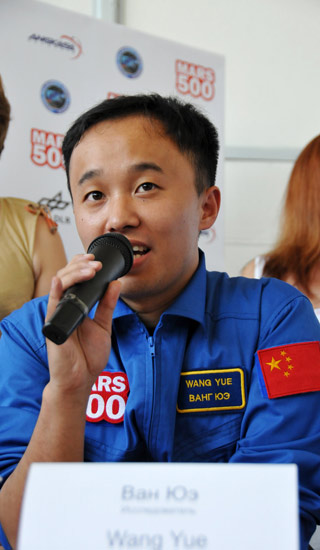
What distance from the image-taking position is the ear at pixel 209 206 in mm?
1137

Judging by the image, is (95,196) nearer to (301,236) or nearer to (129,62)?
(301,236)

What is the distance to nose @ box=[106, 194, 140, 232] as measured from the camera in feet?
2.91

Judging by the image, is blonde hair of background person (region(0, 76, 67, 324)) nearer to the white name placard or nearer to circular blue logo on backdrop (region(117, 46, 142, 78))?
circular blue logo on backdrop (region(117, 46, 142, 78))

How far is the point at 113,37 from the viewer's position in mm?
2383

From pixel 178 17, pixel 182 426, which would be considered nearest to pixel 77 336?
pixel 182 426

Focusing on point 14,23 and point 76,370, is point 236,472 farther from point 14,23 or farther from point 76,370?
point 14,23

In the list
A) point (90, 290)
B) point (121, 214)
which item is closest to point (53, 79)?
point (121, 214)

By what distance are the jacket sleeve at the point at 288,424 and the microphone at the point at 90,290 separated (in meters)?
0.29

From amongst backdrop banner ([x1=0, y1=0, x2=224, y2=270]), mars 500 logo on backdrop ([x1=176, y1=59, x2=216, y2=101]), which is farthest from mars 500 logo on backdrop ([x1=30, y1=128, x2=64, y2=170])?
mars 500 logo on backdrop ([x1=176, y1=59, x2=216, y2=101])

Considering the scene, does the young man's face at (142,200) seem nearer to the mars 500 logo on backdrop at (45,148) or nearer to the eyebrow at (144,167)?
the eyebrow at (144,167)

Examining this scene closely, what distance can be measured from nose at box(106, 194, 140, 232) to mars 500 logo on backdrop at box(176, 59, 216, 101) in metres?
1.78

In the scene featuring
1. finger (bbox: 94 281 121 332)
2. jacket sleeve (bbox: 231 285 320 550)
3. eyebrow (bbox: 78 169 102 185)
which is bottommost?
jacket sleeve (bbox: 231 285 320 550)

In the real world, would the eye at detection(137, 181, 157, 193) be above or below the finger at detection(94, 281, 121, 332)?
above

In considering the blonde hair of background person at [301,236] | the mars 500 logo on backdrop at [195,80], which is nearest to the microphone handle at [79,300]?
the blonde hair of background person at [301,236]
